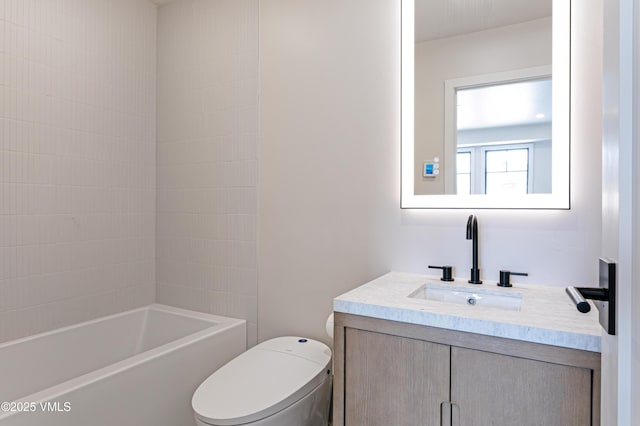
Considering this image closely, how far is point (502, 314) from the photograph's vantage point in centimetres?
105

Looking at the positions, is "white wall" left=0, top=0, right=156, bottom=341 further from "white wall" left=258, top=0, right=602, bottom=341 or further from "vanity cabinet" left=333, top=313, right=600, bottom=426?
"vanity cabinet" left=333, top=313, right=600, bottom=426

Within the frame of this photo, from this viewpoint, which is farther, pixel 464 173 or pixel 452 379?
pixel 464 173

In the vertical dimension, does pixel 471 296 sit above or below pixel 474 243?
below

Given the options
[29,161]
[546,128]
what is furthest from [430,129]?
Answer: [29,161]

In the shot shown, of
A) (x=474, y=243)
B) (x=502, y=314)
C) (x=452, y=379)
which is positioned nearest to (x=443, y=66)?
(x=474, y=243)

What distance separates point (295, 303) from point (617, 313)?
1.58 metres

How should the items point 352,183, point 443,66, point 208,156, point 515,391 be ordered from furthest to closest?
point 208,156 → point 352,183 → point 443,66 → point 515,391

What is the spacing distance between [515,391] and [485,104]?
109 centimetres

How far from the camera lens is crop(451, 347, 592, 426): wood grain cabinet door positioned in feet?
2.96

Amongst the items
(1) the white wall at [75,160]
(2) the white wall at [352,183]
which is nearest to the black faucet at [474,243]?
(2) the white wall at [352,183]

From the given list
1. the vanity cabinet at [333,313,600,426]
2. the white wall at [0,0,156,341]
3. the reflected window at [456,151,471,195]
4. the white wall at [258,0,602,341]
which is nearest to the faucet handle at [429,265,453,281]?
the white wall at [258,0,602,341]

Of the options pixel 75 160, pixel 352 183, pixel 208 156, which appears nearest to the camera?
pixel 352 183

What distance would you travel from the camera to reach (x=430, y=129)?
5.35 feet

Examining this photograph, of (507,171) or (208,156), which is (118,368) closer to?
(208,156)
